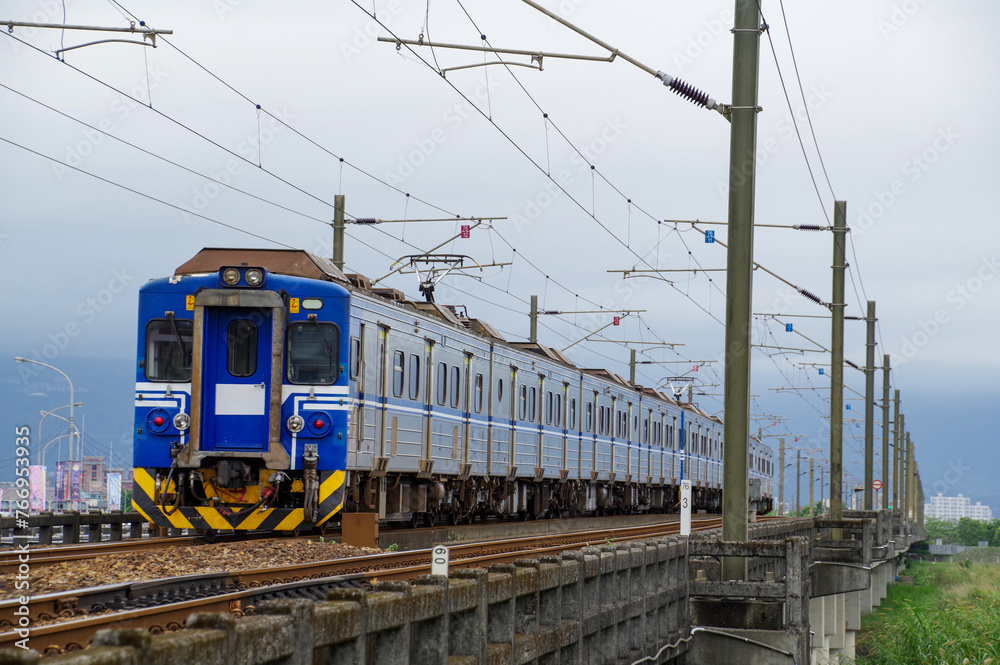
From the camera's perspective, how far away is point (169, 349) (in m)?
15.9

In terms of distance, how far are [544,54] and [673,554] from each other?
5852 mm

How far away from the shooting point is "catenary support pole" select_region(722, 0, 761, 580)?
13.1 metres

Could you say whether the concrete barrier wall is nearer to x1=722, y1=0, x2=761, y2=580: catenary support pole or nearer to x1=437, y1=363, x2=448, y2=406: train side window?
x1=722, y1=0, x2=761, y2=580: catenary support pole

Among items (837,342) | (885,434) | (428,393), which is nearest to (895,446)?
(885,434)

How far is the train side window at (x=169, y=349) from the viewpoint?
15.8m

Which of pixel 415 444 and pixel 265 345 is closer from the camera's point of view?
pixel 265 345

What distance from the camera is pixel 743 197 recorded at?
1324cm

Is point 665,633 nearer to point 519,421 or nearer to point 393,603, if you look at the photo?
point 393,603

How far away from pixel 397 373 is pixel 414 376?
792 mm

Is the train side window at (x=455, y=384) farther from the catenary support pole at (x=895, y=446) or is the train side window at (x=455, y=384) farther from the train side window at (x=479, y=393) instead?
the catenary support pole at (x=895, y=446)

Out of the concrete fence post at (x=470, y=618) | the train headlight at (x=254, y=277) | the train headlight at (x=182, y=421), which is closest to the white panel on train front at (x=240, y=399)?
the train headlight at (x=182, y=421)

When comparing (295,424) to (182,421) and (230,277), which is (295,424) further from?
(230,277)

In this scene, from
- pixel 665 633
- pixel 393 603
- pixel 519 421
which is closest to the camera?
pixel 393 603

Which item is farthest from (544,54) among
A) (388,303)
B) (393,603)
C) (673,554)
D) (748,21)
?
(393,603)
